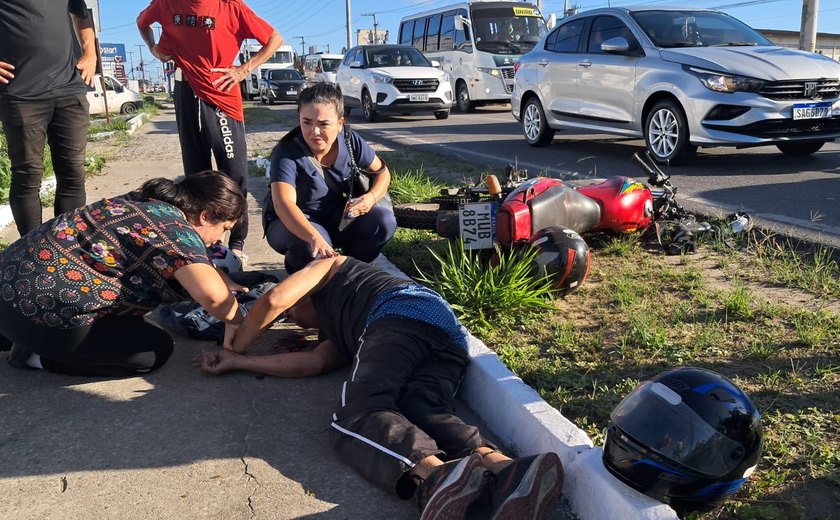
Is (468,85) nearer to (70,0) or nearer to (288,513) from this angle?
(70,0)

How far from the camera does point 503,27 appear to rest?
57.0 ft

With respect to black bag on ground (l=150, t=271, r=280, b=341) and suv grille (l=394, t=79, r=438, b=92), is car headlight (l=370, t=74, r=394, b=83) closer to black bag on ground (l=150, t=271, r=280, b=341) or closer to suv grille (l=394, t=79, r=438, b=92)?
suv grille (l=394, t=79, r=438, b=92)

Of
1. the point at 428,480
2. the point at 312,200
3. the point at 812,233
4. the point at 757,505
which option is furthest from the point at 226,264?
the point at 812,233

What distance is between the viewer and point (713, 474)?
203 centimetres

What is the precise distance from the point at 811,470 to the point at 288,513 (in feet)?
5.28

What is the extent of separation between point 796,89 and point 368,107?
11440 millimetres

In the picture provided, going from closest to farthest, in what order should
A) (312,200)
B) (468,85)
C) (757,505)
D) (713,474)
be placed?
(713,474) → (757,505) → (312,200) → (468,85)

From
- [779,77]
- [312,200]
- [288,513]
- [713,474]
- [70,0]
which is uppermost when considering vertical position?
[70,0]

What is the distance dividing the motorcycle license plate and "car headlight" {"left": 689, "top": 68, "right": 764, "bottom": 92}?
4426mm

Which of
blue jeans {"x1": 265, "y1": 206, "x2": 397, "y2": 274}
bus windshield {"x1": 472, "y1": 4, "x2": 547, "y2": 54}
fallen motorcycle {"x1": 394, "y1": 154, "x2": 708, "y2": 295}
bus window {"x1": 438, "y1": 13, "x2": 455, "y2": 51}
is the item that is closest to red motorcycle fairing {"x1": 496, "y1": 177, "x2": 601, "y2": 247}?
fallen motorcycle {"x1": 394, "y1": 154, "x2": 708, "y2": 295}

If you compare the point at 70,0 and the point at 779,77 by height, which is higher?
the point at 70,0

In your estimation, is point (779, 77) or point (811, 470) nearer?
point (811, 470)

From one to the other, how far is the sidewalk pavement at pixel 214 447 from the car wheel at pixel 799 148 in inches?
265

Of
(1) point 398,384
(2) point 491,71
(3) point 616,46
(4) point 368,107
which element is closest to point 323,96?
(1) point 398,384
